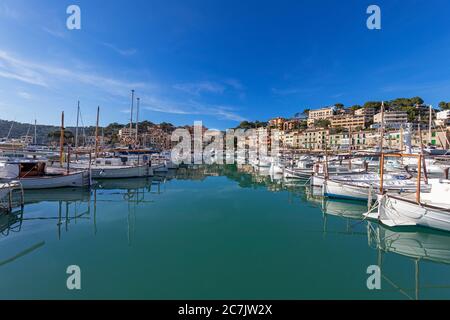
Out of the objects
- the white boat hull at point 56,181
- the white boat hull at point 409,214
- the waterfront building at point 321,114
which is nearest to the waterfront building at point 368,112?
the waterfront building at point 321,114

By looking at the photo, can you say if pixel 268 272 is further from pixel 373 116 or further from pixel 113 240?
pixel 373 116

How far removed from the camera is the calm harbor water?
5.54 m

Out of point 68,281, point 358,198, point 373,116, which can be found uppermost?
point 373,116

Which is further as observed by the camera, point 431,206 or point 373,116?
point 373,116

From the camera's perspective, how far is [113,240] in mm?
8594

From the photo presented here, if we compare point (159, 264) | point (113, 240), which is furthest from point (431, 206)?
point (113, 240)

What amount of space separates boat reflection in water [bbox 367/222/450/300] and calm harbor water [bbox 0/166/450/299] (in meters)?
0.04

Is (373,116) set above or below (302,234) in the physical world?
above

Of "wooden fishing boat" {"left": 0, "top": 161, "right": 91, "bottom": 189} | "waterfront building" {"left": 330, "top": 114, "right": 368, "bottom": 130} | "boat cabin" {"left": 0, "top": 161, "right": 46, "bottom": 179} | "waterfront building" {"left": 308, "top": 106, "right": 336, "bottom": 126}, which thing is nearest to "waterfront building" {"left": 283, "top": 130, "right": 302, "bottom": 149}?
"waterfront building" {"left": 330, "top": 114, "right": 368, "bottom": 130}

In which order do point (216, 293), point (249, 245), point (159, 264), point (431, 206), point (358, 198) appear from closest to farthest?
point (216, 293), point (159, 264), point (249, 245), point (431, 206), point (358, 198)

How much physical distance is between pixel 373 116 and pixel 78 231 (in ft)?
402

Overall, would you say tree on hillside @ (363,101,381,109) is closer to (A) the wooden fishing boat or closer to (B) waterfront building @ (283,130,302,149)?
(B) waterfront building @ (283,130,302,149)

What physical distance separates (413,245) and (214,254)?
24.7 ft

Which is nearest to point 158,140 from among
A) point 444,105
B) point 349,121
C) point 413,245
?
point 349,121
